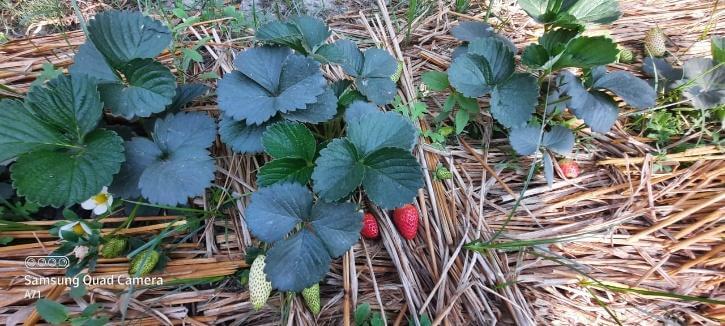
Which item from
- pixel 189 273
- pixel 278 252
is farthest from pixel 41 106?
pixel 278 252

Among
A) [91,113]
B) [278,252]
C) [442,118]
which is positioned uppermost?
[91,113]

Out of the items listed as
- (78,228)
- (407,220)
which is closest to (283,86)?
(407,220)

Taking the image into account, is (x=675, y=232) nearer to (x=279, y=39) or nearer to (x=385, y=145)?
(x=385, y=145)

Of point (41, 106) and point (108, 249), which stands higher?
point (41, 106)

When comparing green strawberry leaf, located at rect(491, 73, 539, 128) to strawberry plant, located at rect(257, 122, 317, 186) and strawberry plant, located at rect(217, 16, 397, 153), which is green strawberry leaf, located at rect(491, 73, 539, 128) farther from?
strawberry plant, located at rect(257, 122, 317, 186)

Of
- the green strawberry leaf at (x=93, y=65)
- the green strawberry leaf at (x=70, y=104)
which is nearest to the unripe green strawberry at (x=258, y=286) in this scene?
the green strawberry leaf at (x=70, y=104)

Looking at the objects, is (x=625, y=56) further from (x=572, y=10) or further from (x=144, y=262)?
(x=144, y=262)
